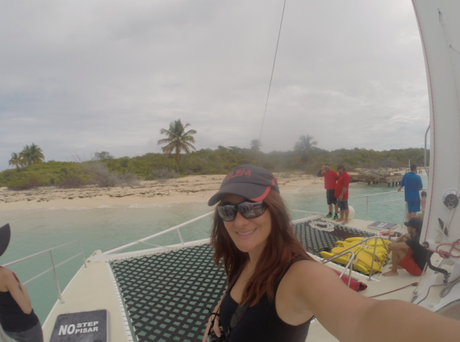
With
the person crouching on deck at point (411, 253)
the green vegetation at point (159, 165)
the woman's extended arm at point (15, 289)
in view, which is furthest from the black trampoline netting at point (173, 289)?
the green vegetation at point (159, 165)

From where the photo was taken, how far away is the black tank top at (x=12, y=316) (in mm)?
1790

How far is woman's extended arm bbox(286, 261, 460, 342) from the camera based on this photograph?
1.65 feet

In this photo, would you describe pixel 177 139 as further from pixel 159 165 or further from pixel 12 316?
pixel 12 316

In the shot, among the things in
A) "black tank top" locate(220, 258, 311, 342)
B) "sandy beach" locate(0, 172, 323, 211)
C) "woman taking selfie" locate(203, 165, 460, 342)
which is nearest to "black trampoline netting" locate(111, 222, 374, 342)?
"woman taking selfie" locate(203, 165, 460, 342)

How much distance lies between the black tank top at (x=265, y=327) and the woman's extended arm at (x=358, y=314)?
0.10 metres

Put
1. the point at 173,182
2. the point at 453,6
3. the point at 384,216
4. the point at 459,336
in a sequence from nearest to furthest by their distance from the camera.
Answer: the point at 459,336 < the point at 453,6 < the point at 384,216 < the point at 173,182

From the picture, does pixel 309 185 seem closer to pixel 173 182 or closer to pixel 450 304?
pixel 173 182

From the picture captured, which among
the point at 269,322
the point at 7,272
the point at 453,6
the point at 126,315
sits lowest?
the point at 126,315

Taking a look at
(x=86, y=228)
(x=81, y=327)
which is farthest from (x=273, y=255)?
(x=86, y=228)

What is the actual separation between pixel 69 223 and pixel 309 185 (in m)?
23.7

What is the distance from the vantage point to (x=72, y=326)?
2529 millimetres

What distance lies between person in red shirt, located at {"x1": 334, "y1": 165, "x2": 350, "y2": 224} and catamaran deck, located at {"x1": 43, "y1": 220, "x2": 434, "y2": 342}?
1.33m

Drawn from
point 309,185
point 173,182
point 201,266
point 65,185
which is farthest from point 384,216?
point 65,185

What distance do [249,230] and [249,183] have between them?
21 centimetres
